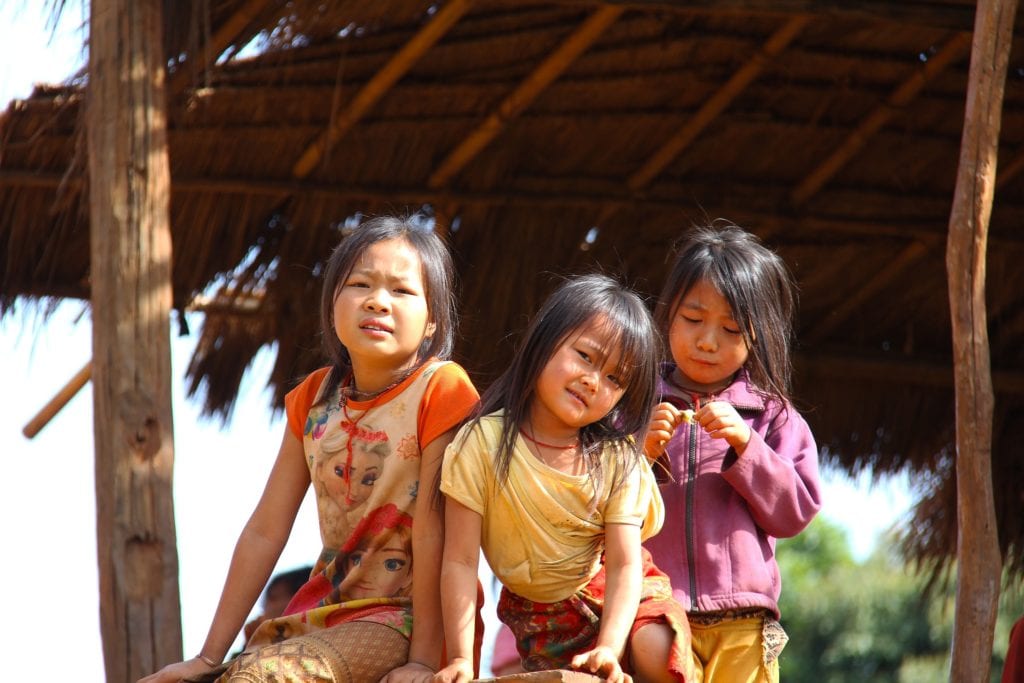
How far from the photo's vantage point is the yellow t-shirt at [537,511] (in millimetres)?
2533

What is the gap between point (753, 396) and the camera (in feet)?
9.89

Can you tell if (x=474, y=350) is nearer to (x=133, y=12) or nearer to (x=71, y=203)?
(x=71, y=203)

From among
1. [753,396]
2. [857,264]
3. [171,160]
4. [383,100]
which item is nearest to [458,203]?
[383,100]

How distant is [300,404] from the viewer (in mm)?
2836

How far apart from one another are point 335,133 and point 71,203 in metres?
0.94

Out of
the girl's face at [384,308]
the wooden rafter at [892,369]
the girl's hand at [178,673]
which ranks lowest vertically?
the girl's hand at [178,673]

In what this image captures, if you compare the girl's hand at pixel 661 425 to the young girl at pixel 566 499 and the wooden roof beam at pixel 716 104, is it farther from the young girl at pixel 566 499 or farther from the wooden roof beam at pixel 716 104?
the wooden roof beam at pixel 716 104

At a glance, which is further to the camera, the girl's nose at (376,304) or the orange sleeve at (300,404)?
the orange sleeve at (300,404)

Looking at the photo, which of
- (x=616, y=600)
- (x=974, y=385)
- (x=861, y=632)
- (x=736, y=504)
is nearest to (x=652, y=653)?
(x=616, y=600)

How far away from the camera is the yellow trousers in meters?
2.78

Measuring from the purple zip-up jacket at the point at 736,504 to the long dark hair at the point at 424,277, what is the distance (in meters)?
0.53

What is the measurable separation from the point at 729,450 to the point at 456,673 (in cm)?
83

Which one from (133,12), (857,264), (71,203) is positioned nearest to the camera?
(133,12)

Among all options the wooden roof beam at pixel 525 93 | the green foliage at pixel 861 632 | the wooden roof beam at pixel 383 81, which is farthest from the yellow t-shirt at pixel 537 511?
the green foliage at pixel 861 632
